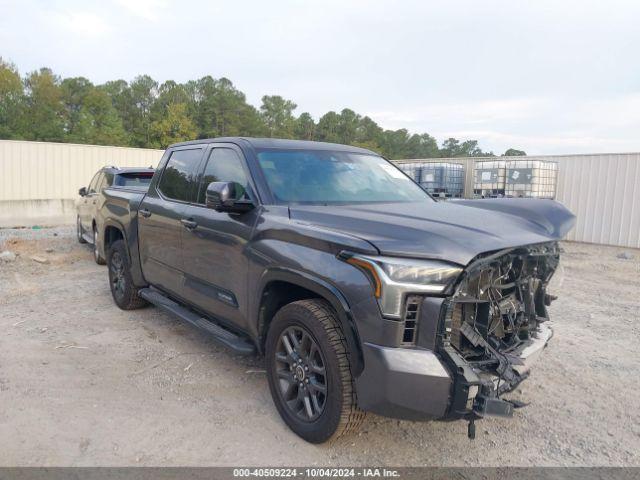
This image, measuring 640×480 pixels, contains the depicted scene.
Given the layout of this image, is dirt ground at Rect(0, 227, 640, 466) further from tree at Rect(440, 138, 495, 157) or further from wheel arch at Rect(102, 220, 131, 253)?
tree at Rect(440, 138, 495, 157)

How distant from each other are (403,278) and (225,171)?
82.4 inches

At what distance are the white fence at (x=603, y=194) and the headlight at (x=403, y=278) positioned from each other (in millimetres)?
12162

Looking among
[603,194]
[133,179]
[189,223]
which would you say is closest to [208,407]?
[189,223]

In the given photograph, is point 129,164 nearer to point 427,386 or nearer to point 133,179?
point 133,179

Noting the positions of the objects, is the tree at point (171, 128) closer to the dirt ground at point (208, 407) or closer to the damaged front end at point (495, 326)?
the dirt ground at point (208, 407)

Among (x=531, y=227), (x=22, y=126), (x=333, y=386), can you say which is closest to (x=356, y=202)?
(x=531, y=227)

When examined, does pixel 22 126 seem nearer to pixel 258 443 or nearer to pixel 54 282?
pixel 54 282

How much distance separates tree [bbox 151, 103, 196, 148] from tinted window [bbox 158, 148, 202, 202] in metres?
48.1

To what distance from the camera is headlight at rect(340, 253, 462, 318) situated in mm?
2508

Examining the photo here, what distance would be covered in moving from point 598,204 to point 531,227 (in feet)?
37.6

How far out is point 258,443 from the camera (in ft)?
10.2

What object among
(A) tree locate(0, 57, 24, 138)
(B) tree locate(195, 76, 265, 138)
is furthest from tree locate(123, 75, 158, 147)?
(A) tree locate(0, 57, 24, 138)

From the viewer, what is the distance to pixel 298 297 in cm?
330

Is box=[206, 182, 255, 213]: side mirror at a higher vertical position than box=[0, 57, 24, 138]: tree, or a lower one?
lower
